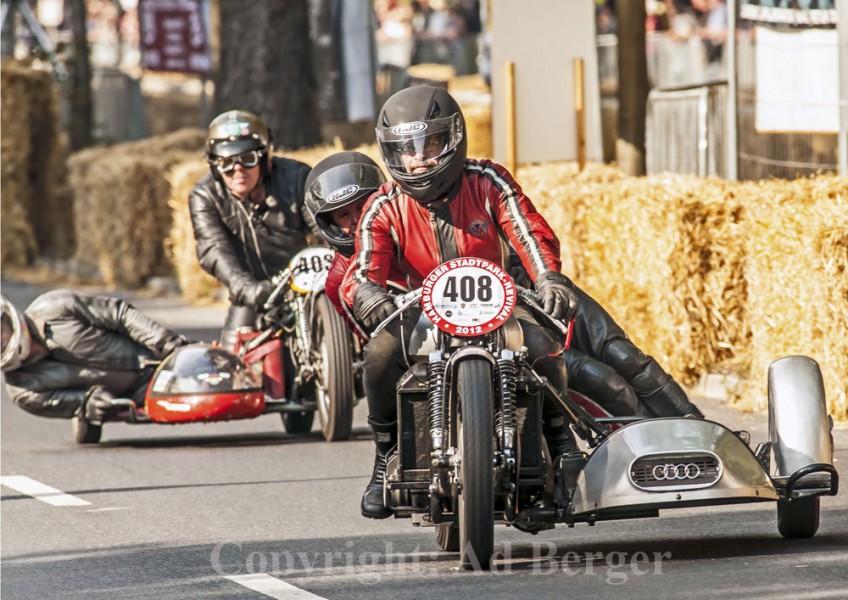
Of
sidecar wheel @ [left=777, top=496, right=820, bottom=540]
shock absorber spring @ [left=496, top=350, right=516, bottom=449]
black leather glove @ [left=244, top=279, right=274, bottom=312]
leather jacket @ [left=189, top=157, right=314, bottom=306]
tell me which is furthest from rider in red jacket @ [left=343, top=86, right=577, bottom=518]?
leather jacket @ [left=189, top=157, right=314, bottom=306]

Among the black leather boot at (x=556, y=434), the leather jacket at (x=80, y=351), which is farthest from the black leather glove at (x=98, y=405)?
the black leather boot at (x=556, y=434)

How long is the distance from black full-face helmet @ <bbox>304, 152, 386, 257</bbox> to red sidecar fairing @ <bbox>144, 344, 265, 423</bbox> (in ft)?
5.84

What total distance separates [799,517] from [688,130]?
10315 mm

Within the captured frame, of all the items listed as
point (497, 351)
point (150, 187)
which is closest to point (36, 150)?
point (150, 187)

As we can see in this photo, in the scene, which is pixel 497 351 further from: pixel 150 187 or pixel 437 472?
pixel 150 187

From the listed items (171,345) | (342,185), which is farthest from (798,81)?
(342,185)

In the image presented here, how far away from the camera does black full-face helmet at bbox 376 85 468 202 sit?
721 centimetres

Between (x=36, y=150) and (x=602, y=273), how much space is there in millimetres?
14894

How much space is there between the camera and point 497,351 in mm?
6836

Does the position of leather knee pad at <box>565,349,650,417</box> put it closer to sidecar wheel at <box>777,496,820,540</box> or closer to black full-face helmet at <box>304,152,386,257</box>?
sidecar wheel at <box>777,496,820,540</box>

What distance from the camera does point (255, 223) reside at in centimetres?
1152

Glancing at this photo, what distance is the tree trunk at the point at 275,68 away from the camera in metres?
22.5

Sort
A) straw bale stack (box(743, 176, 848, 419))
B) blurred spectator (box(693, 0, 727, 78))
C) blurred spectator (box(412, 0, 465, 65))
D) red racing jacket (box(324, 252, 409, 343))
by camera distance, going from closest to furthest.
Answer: red racing jacket (box(324, 252, 409, 343)), straw bale stack (box(743, 176, 848, 419)), blurred spectator (box(693, 0, 727, 78)), blurred spectator (box(412, 0, 465, 65))

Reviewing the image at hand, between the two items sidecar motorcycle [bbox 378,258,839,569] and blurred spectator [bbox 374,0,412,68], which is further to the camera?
blurred spectator [bbox 374,0,412,68]
